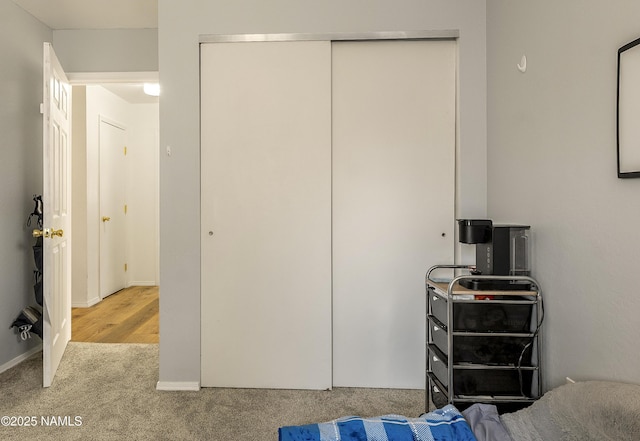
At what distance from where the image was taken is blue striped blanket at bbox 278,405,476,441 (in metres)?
1.27

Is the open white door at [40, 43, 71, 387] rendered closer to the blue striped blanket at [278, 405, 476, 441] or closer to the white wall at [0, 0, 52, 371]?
the white wall at [0, 0, 52, 371]

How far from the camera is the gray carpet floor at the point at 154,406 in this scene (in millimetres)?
2123

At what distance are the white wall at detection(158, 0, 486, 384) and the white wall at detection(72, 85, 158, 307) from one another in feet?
8.84

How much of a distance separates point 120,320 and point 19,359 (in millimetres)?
1125

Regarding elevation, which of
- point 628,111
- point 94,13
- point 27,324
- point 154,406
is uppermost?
point 94,13

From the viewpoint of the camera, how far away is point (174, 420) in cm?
224

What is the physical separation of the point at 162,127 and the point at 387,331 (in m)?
1.90

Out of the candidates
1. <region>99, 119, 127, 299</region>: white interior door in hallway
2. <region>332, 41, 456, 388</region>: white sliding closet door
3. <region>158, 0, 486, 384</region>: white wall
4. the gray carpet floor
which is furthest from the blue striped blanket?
<region>99, 119, 127, 299</region>: white interior door in hallway

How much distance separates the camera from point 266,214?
2.64 m

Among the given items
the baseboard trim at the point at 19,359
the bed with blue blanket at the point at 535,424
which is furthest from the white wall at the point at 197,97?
the bed with blue blanket at the point at 535,424

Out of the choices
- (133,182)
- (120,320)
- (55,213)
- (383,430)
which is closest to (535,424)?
(383,430)

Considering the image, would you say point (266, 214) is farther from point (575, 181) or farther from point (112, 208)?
point (112, 208)

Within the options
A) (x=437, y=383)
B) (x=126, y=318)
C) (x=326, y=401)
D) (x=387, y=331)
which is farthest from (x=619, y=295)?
(x=126, y=318)

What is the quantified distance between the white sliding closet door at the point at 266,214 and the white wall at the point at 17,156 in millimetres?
1484
